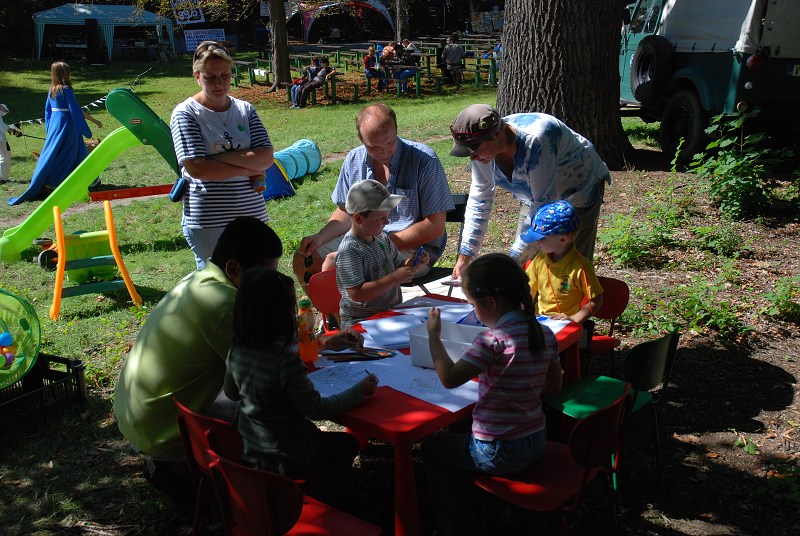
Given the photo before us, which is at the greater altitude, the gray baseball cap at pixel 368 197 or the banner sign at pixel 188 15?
the banner sign at pixel 188 15

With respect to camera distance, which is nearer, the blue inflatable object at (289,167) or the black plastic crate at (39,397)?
the black plastic crate at (39,397)

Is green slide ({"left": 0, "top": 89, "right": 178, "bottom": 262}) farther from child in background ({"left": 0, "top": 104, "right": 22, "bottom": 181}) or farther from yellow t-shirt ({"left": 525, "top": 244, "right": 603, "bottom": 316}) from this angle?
yellow t-shirt ({"left": 525, "top": 244, "right": 603, "bottom": 316})

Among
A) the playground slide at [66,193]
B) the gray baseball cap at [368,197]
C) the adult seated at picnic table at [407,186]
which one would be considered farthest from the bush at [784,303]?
the playground slide at [66,193]

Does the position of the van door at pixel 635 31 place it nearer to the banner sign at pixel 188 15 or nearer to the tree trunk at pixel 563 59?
the tree trunk at pixel 563 59

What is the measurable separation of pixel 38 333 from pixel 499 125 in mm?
2725

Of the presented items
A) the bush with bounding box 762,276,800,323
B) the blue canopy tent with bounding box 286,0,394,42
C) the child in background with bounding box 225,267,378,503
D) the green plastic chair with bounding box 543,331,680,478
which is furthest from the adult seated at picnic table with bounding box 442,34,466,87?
the child in background with bounding box 225,267,378,503

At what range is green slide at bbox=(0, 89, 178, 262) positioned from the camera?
285 inches

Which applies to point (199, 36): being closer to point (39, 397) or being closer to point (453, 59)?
point (453, 59)

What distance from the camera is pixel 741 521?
3.06 meters

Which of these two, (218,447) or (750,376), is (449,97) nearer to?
(750,376)

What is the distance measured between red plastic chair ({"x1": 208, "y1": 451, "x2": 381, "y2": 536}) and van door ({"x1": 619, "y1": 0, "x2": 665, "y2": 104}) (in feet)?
30.3

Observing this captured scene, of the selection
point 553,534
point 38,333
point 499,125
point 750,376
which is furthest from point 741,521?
point 38,333

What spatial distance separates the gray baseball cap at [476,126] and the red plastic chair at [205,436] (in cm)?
162

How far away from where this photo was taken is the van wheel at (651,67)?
931 cm
